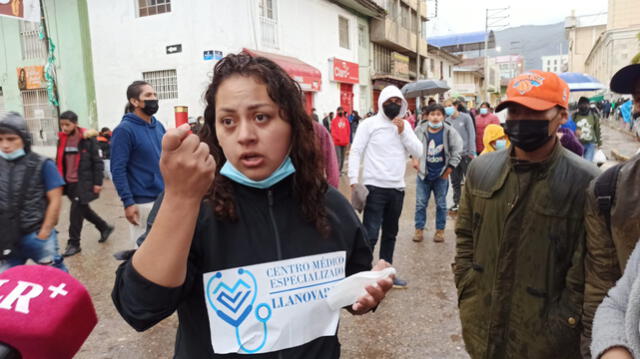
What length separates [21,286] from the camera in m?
0.87

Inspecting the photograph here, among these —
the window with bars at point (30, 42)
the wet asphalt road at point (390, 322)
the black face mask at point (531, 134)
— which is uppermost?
the window with bars at point (30, 42)

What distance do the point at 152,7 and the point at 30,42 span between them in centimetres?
536

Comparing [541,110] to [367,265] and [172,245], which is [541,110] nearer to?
[367,265]

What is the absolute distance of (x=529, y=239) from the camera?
217 cm

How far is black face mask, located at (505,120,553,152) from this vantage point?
226cm

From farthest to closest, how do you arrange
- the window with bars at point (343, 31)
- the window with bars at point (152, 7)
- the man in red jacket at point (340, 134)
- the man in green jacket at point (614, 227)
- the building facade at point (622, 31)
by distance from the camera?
the building facade at point (622, 31), the window with bars at point (343, 31), the window with bars at point (152, 7), the man in red jacket at point (340, 134), the man in green jacket at point (614, 227)

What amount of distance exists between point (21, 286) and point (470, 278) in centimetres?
212

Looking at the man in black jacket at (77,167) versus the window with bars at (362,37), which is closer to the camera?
the man in black jacket at (77,167)

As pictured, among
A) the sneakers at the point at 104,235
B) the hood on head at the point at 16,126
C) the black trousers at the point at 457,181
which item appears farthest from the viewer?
the black trousers at the point at 457,181

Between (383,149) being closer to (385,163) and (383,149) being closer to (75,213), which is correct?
(385,163)

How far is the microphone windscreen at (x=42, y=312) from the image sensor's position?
2.68 feet

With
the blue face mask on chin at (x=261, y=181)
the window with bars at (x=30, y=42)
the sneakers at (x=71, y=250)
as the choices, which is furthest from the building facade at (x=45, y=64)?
the blue face mask on chin at (x=261, y=181)

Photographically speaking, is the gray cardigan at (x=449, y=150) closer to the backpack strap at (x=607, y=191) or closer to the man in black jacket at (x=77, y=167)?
the backpack strap at (x=607, y=191)

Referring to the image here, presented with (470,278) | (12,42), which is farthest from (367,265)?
(12,42)
